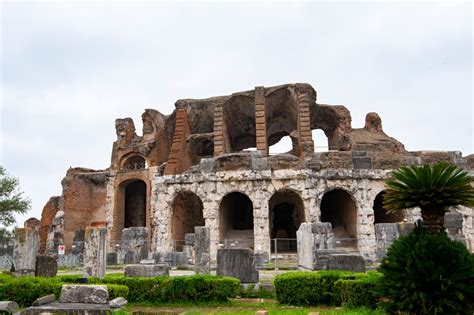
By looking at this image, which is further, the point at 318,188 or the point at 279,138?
the point at 279,138

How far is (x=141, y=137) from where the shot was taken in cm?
2961

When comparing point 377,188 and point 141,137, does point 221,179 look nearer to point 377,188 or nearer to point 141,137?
point 377,188

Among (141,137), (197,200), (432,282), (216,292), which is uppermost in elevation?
(141,137)

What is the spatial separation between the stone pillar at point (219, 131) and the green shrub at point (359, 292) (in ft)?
57.5

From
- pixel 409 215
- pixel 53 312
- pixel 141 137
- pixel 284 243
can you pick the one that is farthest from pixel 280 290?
pixel 141 137

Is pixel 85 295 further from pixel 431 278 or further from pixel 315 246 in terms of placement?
pixel 315 246

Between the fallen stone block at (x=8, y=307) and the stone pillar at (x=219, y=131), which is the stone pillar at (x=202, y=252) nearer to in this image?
the fallen stone block at (x=8, y=307)

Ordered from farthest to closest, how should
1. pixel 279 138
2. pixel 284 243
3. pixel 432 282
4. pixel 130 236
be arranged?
pixel 279 138, pixel 284 243, pixel 130 236, pixel 432 282

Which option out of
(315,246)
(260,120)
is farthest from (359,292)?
(260,120)

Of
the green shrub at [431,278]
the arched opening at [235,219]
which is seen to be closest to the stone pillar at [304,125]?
the arched opening at [235,219]

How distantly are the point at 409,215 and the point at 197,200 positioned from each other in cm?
1229

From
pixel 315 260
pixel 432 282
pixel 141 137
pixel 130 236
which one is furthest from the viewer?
pixel 141 137

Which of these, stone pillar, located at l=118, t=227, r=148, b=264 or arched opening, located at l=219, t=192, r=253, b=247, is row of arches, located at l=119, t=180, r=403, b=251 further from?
stone pillar, located at l=118, t=227, r=148, b=264

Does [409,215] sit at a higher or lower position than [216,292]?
higher
